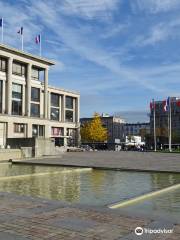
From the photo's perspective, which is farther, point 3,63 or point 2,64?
point 3,63

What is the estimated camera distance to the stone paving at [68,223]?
729 centimetres

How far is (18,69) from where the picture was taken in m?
79.4

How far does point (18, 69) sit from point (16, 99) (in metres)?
6.43

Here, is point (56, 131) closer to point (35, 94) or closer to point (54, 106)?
point (54, 106)

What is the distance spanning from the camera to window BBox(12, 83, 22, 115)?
78062 mm

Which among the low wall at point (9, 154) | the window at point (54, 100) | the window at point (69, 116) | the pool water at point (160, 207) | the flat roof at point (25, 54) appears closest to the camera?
the pool water at point (160, 207)

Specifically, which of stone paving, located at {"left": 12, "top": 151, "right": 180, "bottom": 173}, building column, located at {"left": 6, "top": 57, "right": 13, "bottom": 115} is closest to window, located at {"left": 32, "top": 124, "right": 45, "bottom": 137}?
building column, located at {"left": 6, "top": 57, "right": 13, "bottom": 115}

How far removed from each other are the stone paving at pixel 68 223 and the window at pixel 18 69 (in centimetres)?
7075

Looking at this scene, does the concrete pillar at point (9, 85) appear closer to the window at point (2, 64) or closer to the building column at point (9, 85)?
the building column at point (9, 85)

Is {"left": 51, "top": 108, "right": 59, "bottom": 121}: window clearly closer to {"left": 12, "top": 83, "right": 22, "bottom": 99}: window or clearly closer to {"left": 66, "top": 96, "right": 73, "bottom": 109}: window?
{"left": 66, "top": 96, "right": 73, "bottom": 109}: window

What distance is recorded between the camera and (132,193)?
14578mm

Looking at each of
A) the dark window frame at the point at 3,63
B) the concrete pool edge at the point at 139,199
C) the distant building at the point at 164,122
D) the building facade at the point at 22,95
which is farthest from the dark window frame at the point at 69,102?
the concrete pool edge at the point at 139,199

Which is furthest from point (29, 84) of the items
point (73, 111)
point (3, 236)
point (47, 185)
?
point (3, 236)

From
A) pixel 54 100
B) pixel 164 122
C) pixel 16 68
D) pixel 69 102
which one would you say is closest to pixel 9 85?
pixel 16 68
